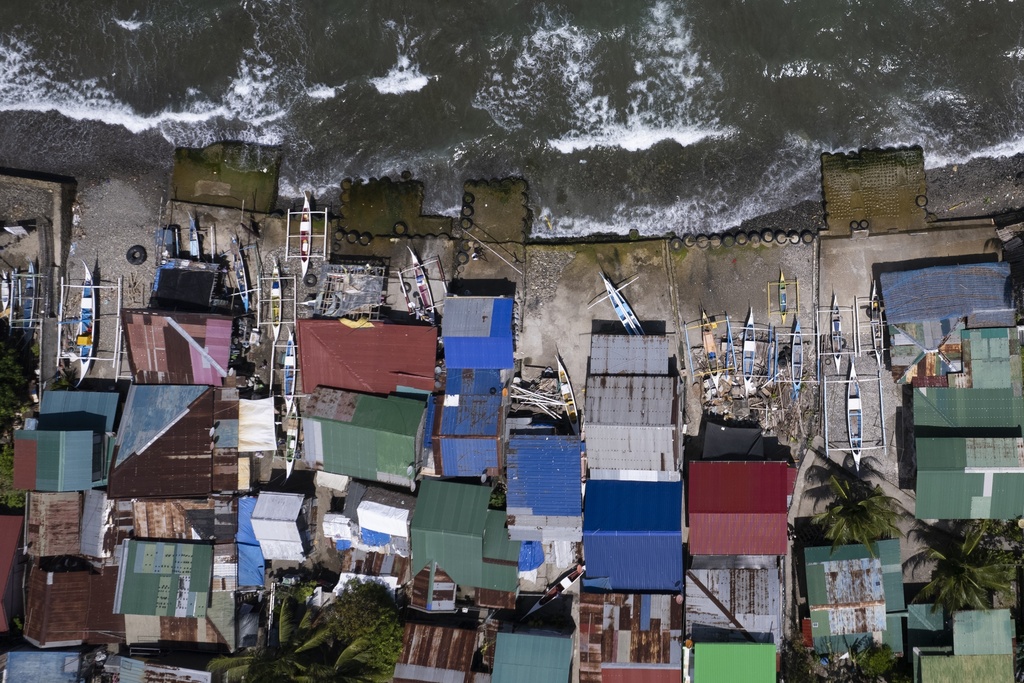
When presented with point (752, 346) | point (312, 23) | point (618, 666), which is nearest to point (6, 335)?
point (312, 23)

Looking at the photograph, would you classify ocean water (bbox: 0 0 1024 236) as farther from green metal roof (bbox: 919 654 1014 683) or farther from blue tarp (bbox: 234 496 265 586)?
green metal roof (bbox: 919 654 1014 683)

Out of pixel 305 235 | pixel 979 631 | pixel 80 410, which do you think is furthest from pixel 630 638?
pixel 80 410

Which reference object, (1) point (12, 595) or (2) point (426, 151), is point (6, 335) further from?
(2) point (426, 151)

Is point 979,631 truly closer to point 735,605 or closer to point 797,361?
point 735,605

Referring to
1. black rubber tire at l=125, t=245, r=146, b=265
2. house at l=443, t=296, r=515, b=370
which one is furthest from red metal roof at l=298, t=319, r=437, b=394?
black rubber tire at l=125, t=245, r=146, b=265

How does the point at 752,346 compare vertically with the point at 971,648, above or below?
above

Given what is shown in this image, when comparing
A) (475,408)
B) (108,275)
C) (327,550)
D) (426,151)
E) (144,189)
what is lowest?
(327,550)

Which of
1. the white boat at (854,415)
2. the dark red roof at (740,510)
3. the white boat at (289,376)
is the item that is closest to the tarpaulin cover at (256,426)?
the white boat at (289,376)
